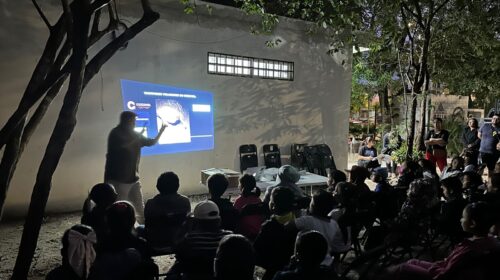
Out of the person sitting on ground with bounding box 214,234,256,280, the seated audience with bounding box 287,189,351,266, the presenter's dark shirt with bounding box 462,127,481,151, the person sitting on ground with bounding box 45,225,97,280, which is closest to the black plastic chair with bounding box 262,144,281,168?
the presenter's dark shirt with bounding box 462,127,481,151

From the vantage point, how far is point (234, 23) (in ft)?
27.6

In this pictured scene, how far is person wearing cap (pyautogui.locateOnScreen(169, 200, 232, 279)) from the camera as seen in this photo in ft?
9.38

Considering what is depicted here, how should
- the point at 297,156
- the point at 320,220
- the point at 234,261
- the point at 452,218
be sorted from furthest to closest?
the point at 297,156 → the point at 452,218 → the point at 320,220 → the point at 234,261

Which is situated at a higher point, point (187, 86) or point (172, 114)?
point (187, 86)

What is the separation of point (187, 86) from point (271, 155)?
2.39 metres

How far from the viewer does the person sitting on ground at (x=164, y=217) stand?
3666 mm

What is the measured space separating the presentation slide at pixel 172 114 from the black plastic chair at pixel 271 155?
1.26m

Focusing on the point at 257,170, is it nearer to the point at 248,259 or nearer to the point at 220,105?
the point at 220,105

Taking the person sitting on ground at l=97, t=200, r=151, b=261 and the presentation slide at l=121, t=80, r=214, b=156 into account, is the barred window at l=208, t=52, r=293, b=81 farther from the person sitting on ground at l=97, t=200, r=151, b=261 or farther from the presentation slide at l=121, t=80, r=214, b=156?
the person sitting on ground at l=97, t=200, r=151, b=261

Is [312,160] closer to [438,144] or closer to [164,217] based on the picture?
[438,144]

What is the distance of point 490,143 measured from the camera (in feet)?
25.8

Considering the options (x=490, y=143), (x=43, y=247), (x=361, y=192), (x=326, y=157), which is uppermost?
(x=490, y=143)

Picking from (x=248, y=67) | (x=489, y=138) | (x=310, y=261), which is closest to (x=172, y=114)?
(x=248, y=67)

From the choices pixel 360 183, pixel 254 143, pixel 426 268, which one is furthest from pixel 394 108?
pixel 426 268
